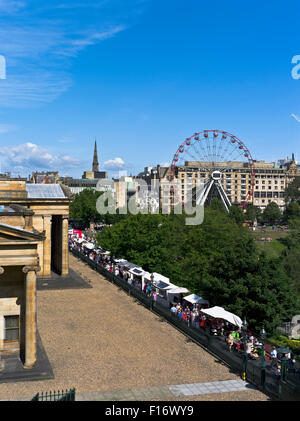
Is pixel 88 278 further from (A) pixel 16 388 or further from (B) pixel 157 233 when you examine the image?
(A) pixel 16 388

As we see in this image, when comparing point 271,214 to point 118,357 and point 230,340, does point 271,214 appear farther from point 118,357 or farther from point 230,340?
point 118,357

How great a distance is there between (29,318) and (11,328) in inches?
97.2

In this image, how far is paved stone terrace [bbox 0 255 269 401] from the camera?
67.2ft

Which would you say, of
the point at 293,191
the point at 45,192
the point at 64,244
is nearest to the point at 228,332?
the point at 64,244

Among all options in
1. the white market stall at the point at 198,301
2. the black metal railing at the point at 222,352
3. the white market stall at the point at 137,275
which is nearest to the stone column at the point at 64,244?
the white market stall at the point at 137,275

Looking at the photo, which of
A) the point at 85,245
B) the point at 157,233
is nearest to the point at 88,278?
the point at 157,233

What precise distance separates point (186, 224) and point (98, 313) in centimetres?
3526

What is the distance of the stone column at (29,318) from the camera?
22438 mm

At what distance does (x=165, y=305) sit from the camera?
122ft

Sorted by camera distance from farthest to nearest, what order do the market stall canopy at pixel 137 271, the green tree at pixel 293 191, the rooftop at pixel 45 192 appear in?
the green tree at pixel 293 191
the rooftop at pixel 45 192
the market stall canopy at pixel 137 271

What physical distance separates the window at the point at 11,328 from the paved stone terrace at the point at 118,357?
2.20 m

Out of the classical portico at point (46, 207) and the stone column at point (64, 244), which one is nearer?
the classical portico at point (46, 207)

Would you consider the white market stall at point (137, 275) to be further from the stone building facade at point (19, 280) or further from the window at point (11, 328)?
the window at point (11, 328)

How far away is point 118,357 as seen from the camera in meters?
24.7
